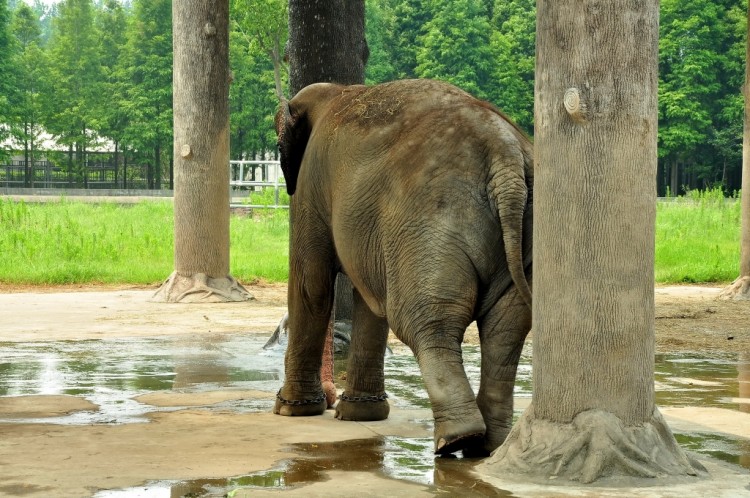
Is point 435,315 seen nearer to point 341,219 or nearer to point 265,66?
point 341,219

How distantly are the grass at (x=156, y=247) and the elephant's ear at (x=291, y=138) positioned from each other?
10.7 m

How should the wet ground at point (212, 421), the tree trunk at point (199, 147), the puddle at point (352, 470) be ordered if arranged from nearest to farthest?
the puddle at point (352, 470) → the wet ground at point (212, 421) → the tree trunk at point (199, 147)

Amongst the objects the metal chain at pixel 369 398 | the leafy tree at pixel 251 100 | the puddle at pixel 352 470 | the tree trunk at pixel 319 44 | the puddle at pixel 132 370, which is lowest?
the puddle at pixel 132 370

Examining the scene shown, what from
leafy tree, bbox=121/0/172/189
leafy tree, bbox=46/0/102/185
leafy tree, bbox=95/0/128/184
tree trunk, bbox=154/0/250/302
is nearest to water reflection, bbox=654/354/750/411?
tree trunk, bbox=154/0/250/302

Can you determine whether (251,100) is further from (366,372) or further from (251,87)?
(366,372)

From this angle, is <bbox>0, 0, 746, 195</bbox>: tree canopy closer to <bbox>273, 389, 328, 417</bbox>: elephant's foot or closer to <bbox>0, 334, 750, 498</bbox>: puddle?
<bbox>0, 334, 750, 498</bbox>: puddle

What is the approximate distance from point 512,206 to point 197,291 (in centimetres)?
1002

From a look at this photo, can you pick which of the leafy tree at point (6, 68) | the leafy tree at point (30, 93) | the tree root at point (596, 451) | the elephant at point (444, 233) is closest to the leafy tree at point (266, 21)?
the leafy tree at point (6, 68)

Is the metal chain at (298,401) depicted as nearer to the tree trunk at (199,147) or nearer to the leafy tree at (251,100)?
the tree trunk at (199,147)

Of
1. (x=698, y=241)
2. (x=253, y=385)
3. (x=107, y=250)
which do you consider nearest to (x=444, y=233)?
(x=253, y=385)

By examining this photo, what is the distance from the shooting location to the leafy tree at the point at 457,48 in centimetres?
6131

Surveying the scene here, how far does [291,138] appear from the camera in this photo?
8078 millimetres

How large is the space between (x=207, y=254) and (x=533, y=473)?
10.6 m

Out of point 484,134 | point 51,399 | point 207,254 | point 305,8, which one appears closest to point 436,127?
point 484,134
